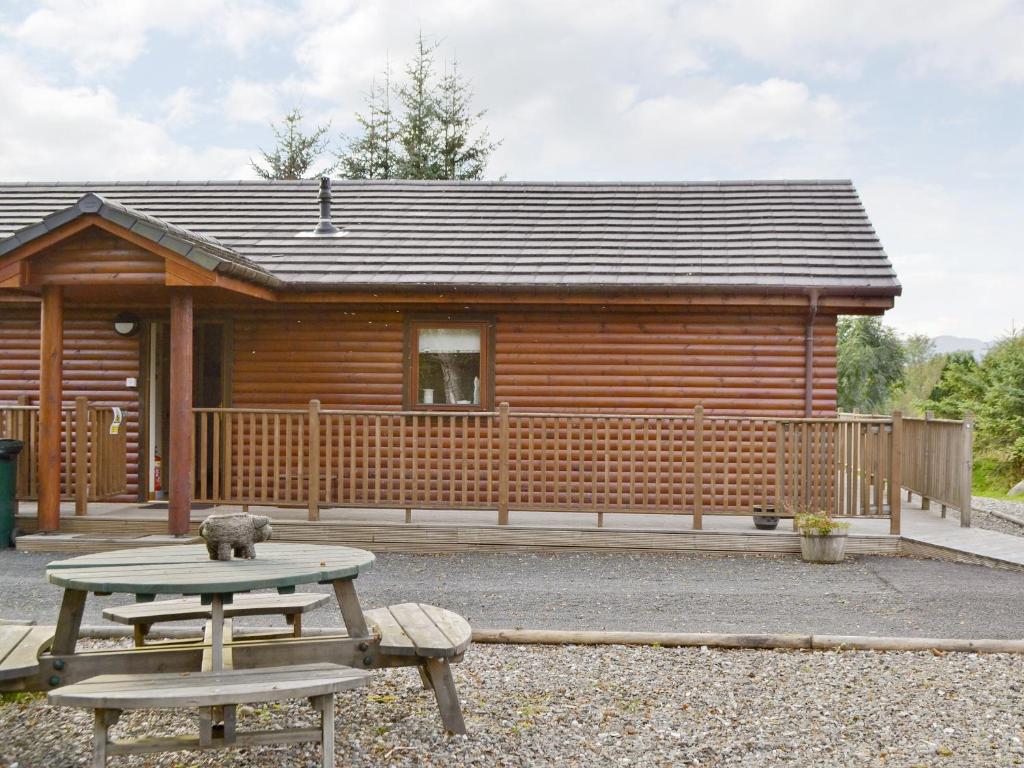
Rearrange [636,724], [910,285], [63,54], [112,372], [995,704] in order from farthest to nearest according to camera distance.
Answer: [910,285], [63,54], [112,372], [995,704], [636,724]

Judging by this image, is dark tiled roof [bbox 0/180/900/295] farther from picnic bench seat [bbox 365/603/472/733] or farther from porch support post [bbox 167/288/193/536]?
picnic bench seat [bbox 365/603/472/733]

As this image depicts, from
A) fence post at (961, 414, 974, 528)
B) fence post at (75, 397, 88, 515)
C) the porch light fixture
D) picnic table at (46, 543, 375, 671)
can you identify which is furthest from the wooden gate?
the porch light fixture

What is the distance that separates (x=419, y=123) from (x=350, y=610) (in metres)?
30.2

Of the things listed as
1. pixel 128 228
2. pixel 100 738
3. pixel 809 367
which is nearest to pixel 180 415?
pixel 128 228

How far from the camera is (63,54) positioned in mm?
33281

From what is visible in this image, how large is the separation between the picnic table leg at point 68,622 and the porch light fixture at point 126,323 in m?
8.18

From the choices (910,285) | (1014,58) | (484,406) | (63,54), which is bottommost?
(484,406)

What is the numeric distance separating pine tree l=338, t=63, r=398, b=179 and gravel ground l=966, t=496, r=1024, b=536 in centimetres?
2349

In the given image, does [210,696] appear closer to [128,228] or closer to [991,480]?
[128,228]

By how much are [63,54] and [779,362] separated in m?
31.8

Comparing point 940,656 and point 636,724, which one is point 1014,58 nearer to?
point 940,656

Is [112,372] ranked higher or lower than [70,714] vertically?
higher

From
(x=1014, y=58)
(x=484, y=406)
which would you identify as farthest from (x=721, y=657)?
(x=1014, y=58)

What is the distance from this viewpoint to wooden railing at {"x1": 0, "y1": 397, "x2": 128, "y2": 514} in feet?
31.9
